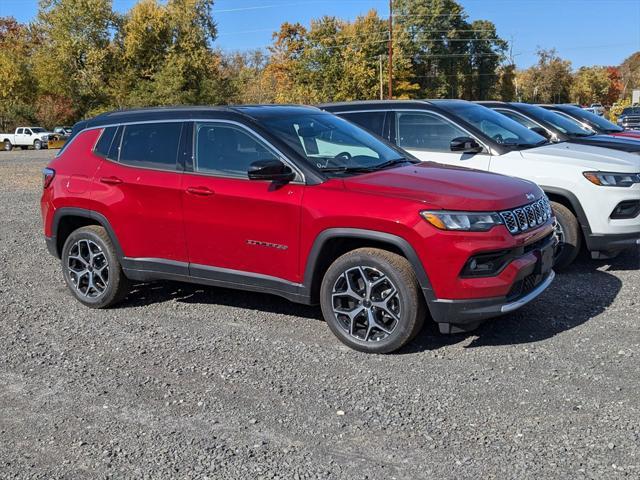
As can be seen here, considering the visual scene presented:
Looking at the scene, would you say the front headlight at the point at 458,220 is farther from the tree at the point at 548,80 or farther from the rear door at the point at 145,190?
the tree at the point at 548,80

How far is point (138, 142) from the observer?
5.80m

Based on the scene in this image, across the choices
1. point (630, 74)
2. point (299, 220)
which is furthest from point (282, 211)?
point (630, 74)

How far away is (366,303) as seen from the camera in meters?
4.75

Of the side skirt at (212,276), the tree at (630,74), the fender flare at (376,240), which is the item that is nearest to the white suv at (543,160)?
the fender flare at (376,240)

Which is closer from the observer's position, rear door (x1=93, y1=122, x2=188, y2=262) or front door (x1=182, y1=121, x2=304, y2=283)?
front door (x1=182, y1=121, x2=304, y2=283)

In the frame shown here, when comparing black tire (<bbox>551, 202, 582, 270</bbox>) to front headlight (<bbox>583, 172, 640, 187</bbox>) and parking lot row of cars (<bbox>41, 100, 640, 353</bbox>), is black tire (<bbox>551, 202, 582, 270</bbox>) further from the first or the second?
front headlight (<bbox>583, 172, 640, 187</bbox>)

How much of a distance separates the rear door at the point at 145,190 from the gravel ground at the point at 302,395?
0.68 metres

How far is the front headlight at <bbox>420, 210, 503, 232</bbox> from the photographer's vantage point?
440 centimetres

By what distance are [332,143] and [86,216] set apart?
2.35m

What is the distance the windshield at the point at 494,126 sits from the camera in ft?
24.6

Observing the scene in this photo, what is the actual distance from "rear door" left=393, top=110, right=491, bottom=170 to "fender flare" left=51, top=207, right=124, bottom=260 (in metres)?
3.54

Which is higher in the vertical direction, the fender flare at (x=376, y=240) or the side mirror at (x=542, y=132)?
the side mirror at (x=542, y=132)

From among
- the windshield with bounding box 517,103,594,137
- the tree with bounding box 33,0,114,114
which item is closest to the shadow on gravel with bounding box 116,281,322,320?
the windshield with bounding box 517,103,594,137

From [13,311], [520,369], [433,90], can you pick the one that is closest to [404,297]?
[520,369]
